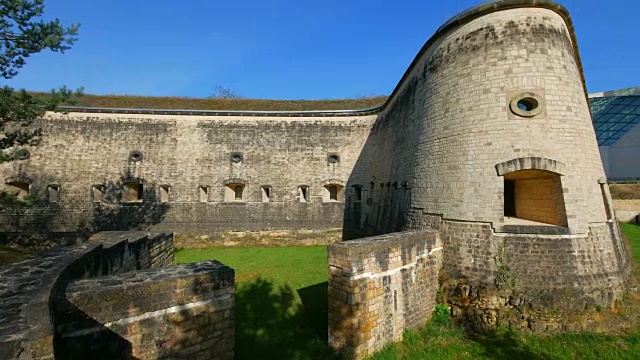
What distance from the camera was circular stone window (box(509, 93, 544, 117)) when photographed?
6.68 m

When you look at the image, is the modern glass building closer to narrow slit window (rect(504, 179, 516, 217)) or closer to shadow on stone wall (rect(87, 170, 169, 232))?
narrow slit window (rect(504, 179, 516, 217))

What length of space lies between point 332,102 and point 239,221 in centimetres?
975

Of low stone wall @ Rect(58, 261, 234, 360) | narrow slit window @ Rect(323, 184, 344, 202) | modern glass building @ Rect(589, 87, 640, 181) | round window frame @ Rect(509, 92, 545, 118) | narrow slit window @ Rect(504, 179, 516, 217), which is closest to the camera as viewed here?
low stone wall @ Rect(58, 261, 234, 360)

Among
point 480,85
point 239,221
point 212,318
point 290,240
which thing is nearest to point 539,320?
point 480,85

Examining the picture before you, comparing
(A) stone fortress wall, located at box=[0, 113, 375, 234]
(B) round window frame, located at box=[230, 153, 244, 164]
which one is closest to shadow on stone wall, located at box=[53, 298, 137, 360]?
(A) stone fortress wall, located at box=[0, 113, 375, 234]

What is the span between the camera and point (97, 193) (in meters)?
14.4

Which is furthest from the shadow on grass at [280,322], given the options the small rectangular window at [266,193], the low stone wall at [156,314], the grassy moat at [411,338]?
the small rectangular window at [266,193]

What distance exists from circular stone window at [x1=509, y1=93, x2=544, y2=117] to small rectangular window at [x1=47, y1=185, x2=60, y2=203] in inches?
746

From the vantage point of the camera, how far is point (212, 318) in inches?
165

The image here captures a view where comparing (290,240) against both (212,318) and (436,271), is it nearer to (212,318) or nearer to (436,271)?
(436,271)

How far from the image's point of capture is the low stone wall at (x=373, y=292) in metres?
5.12

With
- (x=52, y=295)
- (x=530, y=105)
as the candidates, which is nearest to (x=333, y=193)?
(x=530, y=105)

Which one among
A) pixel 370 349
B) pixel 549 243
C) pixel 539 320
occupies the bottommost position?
pixel 370 349

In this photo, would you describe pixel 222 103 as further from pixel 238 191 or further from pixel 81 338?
pixel 81 338
